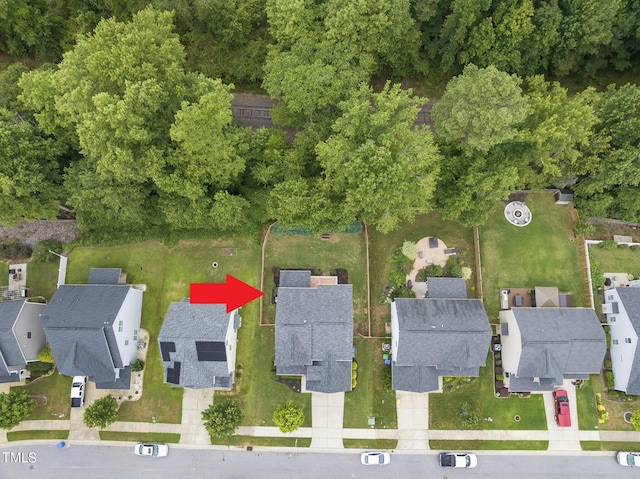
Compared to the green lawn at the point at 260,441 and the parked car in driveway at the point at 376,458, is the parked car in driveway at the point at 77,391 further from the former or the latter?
the parked car in driveway at the point at 376,458

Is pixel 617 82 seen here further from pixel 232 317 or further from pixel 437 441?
pixel 232 317

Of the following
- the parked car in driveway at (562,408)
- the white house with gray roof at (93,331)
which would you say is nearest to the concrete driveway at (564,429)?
the parked car in driveway at (562,408)

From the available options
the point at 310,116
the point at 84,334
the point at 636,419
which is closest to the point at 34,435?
the point at 84,334

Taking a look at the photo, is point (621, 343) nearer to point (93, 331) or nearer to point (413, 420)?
point (413, 420)

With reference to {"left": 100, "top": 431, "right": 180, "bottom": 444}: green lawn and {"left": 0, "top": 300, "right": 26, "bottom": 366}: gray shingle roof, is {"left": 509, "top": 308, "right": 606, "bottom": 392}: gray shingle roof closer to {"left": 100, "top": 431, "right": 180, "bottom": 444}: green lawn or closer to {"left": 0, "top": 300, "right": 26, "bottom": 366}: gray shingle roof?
{"left": 100, "top": 431, "right": 180, "bottom": 444}: green lawn

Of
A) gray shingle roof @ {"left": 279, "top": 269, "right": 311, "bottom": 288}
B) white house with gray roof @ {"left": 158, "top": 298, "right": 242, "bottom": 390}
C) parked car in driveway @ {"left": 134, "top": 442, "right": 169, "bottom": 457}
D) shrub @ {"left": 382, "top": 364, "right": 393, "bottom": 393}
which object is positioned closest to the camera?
white house with gray roof @ {"left": 158, "top": 298, "right": 242, "bottom": 390}

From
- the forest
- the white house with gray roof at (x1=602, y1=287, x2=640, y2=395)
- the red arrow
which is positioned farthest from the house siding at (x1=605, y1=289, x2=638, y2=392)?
the red arrow
